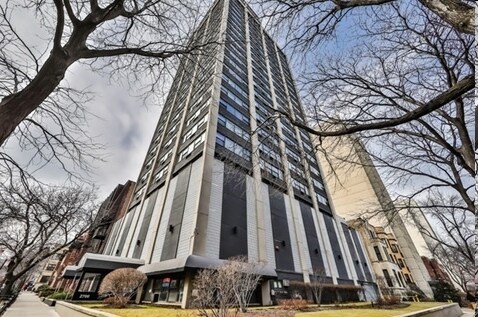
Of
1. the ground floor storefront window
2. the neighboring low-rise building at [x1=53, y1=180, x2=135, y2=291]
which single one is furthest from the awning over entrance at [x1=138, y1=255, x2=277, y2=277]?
the neighboring low-rise building at [x1=53, y1=180, x2=135, y2=291]

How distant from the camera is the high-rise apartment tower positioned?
12.4m

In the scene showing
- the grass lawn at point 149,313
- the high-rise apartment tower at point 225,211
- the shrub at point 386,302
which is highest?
the high-rise apartment tower at point 225,211

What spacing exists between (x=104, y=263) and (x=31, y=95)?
15.6 meters

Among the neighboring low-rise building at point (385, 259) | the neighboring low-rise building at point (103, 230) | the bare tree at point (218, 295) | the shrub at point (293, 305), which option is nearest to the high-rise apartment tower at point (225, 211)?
the shrub at point (293, 305)

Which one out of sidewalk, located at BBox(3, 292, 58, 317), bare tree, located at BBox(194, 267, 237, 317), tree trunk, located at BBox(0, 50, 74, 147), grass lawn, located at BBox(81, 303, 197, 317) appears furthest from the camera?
sidewalk, located at BBox(3, 292, 58, 317)

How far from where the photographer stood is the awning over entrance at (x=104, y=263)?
1448cm

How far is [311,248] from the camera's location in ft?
62.6

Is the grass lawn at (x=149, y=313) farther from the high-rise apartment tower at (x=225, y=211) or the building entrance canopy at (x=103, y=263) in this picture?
the building entrance canopy at (x=103, y=263)

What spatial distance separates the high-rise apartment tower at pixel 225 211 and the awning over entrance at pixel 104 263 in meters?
1.18

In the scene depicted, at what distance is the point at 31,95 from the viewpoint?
301cm

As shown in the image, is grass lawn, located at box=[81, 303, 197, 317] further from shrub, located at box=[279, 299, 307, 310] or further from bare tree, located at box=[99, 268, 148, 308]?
shrub, located at box=[279, 299, 307, 310]

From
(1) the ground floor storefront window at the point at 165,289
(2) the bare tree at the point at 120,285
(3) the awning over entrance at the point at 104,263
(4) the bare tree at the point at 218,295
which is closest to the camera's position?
(4) the bare tree at the point at 218,295

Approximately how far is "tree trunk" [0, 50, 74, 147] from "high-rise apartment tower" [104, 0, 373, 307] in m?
3.81

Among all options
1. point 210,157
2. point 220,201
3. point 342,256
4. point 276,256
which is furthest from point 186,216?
point 342,256
